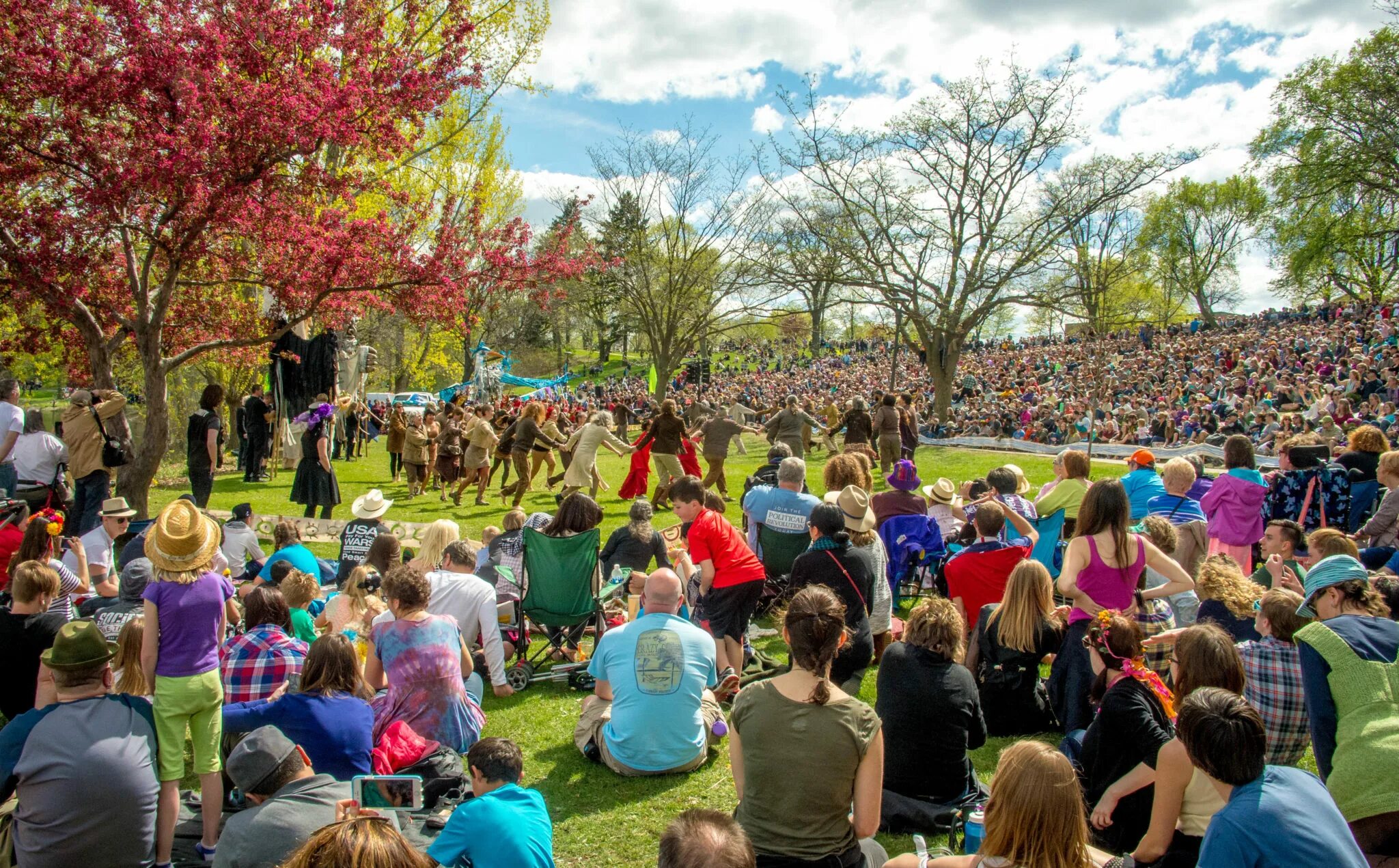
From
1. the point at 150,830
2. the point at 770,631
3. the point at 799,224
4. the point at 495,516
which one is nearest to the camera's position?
the point at 150,830

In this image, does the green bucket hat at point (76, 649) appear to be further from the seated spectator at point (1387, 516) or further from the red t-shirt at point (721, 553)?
the seated spectator at point (1387, 516)

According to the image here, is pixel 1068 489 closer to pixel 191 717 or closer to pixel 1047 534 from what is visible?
pixel 1047 534

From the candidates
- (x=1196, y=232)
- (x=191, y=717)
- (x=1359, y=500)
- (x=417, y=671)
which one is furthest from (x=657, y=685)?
(x=1196, y=232)

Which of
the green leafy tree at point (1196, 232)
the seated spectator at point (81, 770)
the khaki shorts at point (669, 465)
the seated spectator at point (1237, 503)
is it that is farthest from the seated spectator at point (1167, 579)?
the green leafy tree at point (1196, 232)

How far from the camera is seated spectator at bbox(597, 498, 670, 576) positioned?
6.48 meters

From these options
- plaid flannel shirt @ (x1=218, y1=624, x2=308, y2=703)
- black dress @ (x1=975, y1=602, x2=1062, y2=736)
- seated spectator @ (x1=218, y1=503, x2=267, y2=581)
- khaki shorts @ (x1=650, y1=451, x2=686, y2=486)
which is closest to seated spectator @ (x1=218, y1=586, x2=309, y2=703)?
plaid flannel shirt @ (x1=218, y1=624, x2=308, y2=703)

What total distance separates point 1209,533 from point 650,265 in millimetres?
23627

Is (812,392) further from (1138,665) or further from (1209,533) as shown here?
(1138,665)

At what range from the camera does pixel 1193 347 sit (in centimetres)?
2978

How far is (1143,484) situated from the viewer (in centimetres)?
754

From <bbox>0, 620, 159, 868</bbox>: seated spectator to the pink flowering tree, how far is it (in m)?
6.57

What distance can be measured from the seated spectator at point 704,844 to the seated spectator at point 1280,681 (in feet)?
9.74

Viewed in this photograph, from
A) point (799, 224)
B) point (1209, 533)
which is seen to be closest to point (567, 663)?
point (1209, 533)

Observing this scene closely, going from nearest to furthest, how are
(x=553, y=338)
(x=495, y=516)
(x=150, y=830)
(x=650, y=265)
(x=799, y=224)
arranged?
1. (x=150, y=830)
2. (x=495, y=516)
3. (x=799, y=224)
4. (x=650, y=265)
5. (x=553, y=338)
